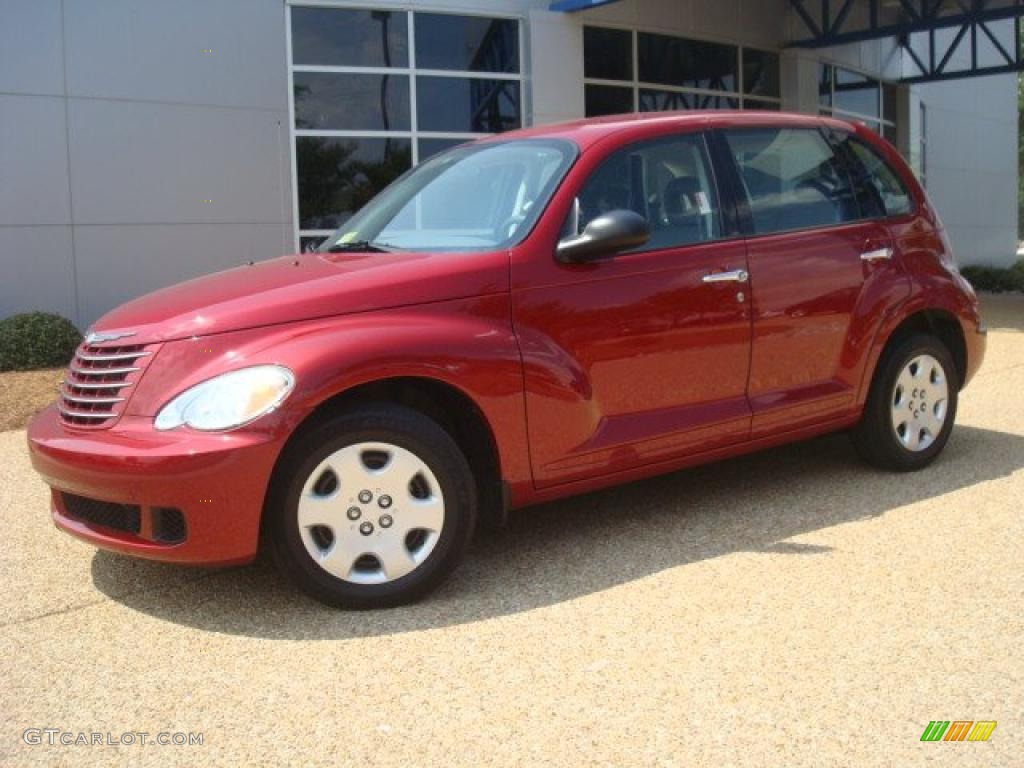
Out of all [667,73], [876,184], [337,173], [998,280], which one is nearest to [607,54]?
[667,73]

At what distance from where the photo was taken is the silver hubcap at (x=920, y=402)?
556 centimetres

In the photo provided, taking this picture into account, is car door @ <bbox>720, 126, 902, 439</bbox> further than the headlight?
Yes

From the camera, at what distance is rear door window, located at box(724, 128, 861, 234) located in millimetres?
5039

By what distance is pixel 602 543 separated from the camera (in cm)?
468

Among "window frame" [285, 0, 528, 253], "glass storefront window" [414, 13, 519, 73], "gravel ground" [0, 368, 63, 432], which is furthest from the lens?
"glass storefront window" [414, 13, 519, 73]

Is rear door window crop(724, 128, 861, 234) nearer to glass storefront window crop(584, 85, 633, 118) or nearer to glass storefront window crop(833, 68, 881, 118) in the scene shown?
glass storefront window crop(584, 85, 633, 118)

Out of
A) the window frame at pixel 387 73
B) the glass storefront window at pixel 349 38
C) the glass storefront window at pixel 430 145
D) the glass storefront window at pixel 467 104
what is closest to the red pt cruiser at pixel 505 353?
the window frame at pixel 387 73

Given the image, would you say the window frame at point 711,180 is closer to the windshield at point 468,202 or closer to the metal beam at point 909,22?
the windshield at point 468,202

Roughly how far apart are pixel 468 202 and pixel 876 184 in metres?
2.18

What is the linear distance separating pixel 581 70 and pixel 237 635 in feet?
39.7

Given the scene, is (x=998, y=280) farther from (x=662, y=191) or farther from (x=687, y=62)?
(x=662, y=191)

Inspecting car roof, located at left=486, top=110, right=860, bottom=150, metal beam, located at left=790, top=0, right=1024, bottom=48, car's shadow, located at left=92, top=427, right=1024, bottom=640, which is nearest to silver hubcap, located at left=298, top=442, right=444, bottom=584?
car's shadow, located at left=92, top=427, right=1024, bottom=640

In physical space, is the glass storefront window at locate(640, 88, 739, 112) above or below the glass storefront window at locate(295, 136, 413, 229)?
above

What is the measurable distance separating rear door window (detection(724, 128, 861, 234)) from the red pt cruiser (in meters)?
0.01
